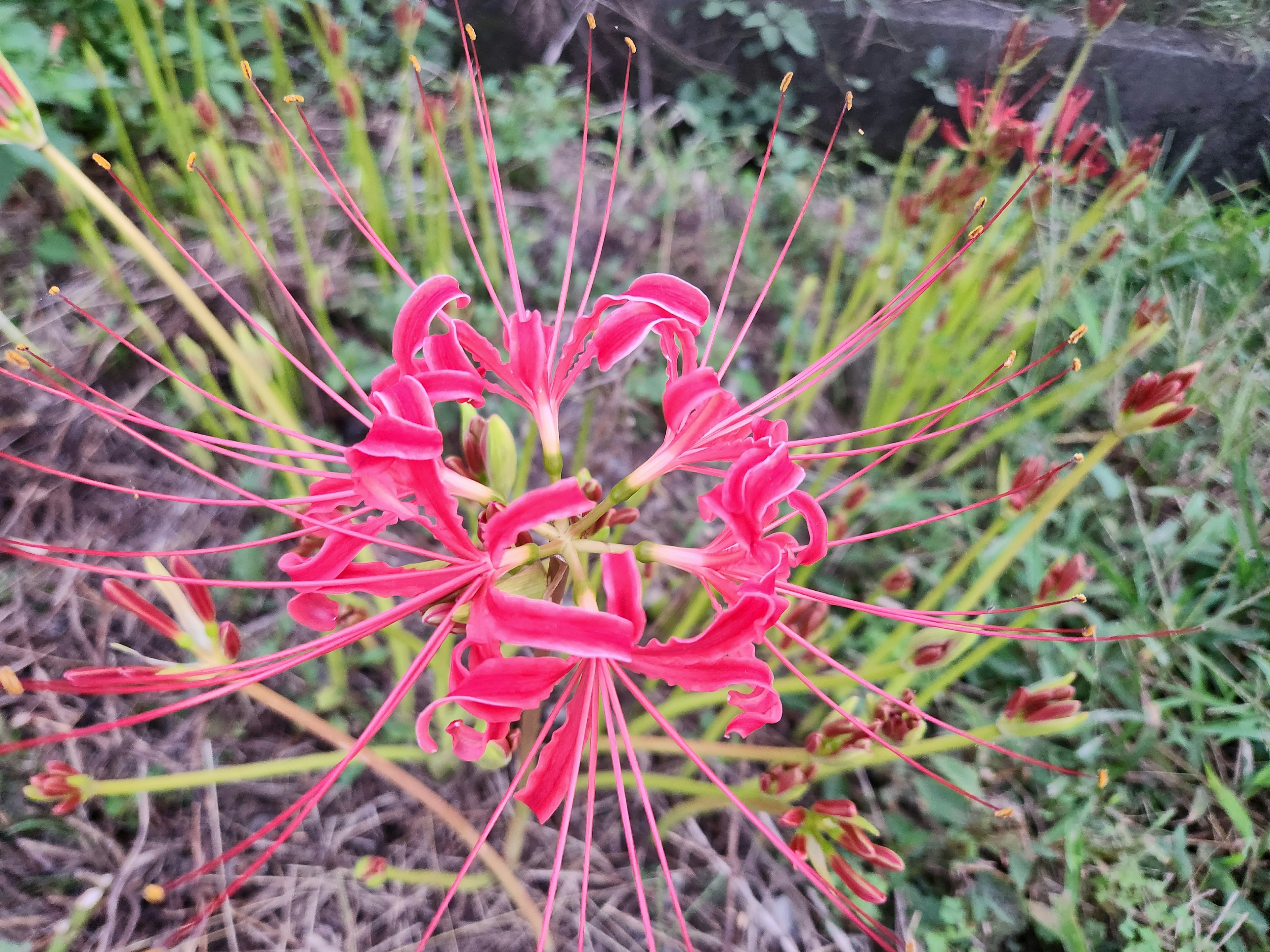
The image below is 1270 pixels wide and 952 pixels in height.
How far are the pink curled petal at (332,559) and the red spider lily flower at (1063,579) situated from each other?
2.79 feet

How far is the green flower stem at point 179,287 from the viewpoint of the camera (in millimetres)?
853

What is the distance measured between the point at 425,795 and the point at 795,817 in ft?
1.61

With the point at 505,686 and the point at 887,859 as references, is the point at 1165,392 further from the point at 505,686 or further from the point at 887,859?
the point at 505,686

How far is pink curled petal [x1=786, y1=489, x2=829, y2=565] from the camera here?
70 centimetres

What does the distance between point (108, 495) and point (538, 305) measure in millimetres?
954

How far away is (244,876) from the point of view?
0.60 m

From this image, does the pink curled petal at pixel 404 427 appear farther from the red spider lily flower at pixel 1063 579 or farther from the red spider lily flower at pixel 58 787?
the red spider lily flower at pixel 1063 579

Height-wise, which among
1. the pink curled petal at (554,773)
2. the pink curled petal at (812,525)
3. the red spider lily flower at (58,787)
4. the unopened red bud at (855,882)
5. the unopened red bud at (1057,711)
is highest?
the pink curled petal at (812,525)

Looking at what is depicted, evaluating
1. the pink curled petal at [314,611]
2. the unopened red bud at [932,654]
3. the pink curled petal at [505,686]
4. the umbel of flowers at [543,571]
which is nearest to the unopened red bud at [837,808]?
the umbel of flowers at [543,571]

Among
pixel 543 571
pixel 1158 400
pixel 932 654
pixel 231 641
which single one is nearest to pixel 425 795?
pixel 231 641

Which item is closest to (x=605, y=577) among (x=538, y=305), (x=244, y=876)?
(x=244, y=876)

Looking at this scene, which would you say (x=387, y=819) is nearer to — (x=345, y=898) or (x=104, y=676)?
(x=345, y=898)

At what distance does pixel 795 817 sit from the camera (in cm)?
89

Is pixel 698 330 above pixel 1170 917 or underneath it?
above
